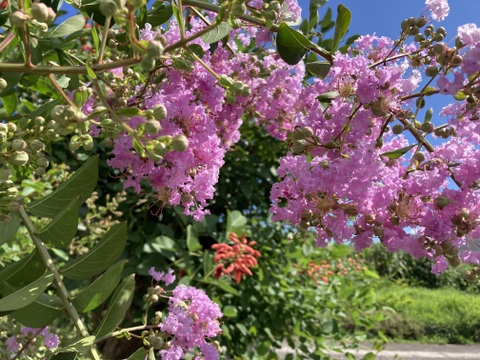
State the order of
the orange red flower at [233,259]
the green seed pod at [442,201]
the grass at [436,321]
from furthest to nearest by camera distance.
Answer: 1. the grass at [436,321]
2. the orange red flower at [233,259]
3. the green seed pod at [442,201]

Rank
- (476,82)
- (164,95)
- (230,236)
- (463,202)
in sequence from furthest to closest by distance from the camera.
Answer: (230,236)
(164,95)
(463,202)
(476,82)

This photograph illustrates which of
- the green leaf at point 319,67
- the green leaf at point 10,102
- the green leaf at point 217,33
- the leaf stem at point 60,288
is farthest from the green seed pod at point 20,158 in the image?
the green leaf at point 10,102

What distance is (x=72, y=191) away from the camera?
907 mm

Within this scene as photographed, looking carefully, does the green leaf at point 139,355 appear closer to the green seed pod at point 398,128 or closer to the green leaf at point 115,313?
the green leaf at point 115,313

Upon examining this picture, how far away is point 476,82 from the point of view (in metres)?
0.69

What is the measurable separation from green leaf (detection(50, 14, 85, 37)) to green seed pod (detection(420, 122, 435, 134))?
23.1 inches

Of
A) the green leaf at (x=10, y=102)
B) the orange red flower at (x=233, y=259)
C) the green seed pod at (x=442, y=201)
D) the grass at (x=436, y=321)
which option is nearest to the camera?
the green seed pod at (x=442, y=201)

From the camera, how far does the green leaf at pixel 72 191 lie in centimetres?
89

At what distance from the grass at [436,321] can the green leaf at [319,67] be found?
291 inches

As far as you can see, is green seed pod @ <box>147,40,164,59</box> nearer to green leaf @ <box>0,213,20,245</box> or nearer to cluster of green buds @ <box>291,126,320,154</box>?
cluster of green buds @ <box>291,126,320,154</box>

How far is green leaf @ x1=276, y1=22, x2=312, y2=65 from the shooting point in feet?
2.65

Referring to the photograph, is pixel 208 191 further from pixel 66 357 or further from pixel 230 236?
pixel 230 236

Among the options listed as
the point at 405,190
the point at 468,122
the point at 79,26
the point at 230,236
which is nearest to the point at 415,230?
the point at 405,190

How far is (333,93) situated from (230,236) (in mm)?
1381
